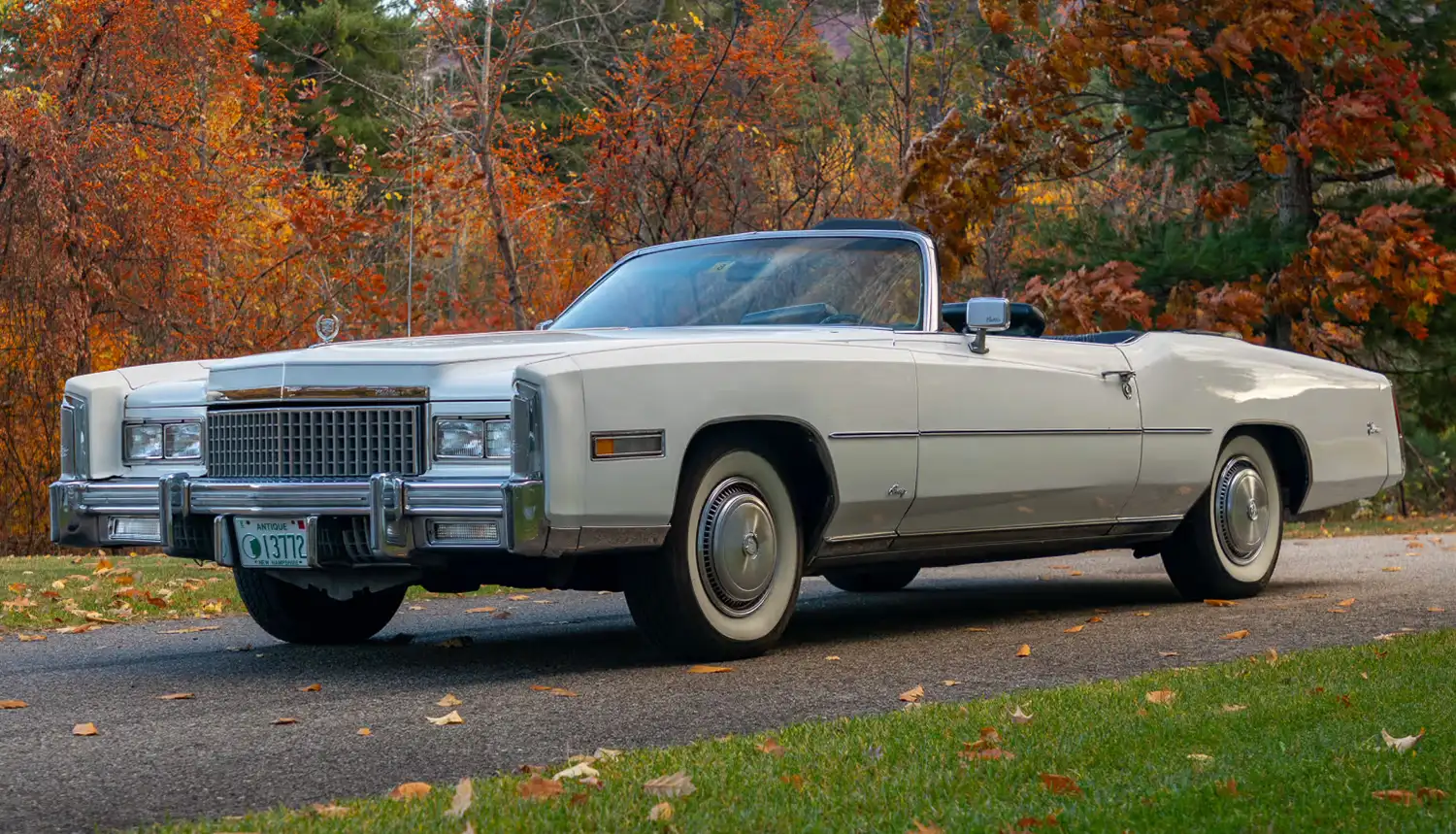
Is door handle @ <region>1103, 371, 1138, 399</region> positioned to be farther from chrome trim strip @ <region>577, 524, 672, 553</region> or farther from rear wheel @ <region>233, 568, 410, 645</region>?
rear wheel @ <region>233, 568, 410, 645</region>

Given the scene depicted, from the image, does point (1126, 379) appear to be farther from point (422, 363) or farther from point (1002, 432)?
point (422, 363)

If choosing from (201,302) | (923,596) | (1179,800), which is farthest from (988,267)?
(1179,800)

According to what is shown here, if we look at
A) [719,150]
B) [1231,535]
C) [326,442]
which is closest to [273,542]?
[326,442]

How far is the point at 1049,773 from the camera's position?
453 centimetres

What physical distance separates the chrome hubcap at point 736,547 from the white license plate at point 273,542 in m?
1.38

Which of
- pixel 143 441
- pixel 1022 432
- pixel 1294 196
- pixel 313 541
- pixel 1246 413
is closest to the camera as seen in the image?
pixel 313 541

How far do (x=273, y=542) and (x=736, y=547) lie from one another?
163 cm

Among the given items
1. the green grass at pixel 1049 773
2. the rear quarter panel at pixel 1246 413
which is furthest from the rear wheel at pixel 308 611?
the rear quarter panel at pixel 1246 413

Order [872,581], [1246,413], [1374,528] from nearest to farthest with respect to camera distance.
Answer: [1246,413], [872,581], [1374,528]

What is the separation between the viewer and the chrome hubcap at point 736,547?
6.82 meters

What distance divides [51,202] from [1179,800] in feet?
51.6

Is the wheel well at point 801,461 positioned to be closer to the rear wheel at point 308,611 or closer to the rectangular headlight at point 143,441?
the rear wheel at point 308,611

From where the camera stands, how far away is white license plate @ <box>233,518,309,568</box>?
6535mm

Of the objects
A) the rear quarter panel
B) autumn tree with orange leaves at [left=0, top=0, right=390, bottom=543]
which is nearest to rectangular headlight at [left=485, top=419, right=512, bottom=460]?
the rear quarter panel
